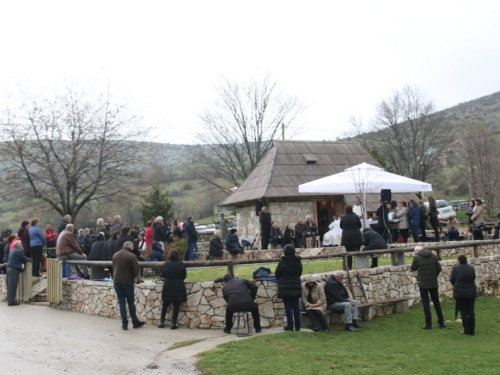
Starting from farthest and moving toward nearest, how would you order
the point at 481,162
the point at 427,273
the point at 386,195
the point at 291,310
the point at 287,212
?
the point at 481,162, the point at 287,212, the point at 386,195, the point at 427,273, the point at 291,310

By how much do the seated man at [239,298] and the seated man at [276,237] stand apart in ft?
32.2

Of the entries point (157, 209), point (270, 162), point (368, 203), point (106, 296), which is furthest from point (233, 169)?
point (106, 296)

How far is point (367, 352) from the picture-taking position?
30.9ft

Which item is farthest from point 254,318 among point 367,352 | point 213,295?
point 367,352

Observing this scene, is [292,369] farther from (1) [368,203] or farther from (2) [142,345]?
(1) [368,203]

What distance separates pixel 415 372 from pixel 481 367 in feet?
4.18

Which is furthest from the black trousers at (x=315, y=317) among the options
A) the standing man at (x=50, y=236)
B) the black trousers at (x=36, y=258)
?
the standing man at (x=50, y=236)

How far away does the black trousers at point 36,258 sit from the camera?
607 inches

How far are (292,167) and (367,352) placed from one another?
1905 centimetres

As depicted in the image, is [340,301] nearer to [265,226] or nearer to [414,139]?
[265,226]

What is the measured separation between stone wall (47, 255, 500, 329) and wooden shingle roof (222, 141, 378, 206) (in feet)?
35.8

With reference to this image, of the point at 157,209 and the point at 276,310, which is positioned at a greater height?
the point at 157,209

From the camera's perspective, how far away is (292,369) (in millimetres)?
7957

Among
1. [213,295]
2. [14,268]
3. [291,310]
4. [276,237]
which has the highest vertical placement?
[276,237]
